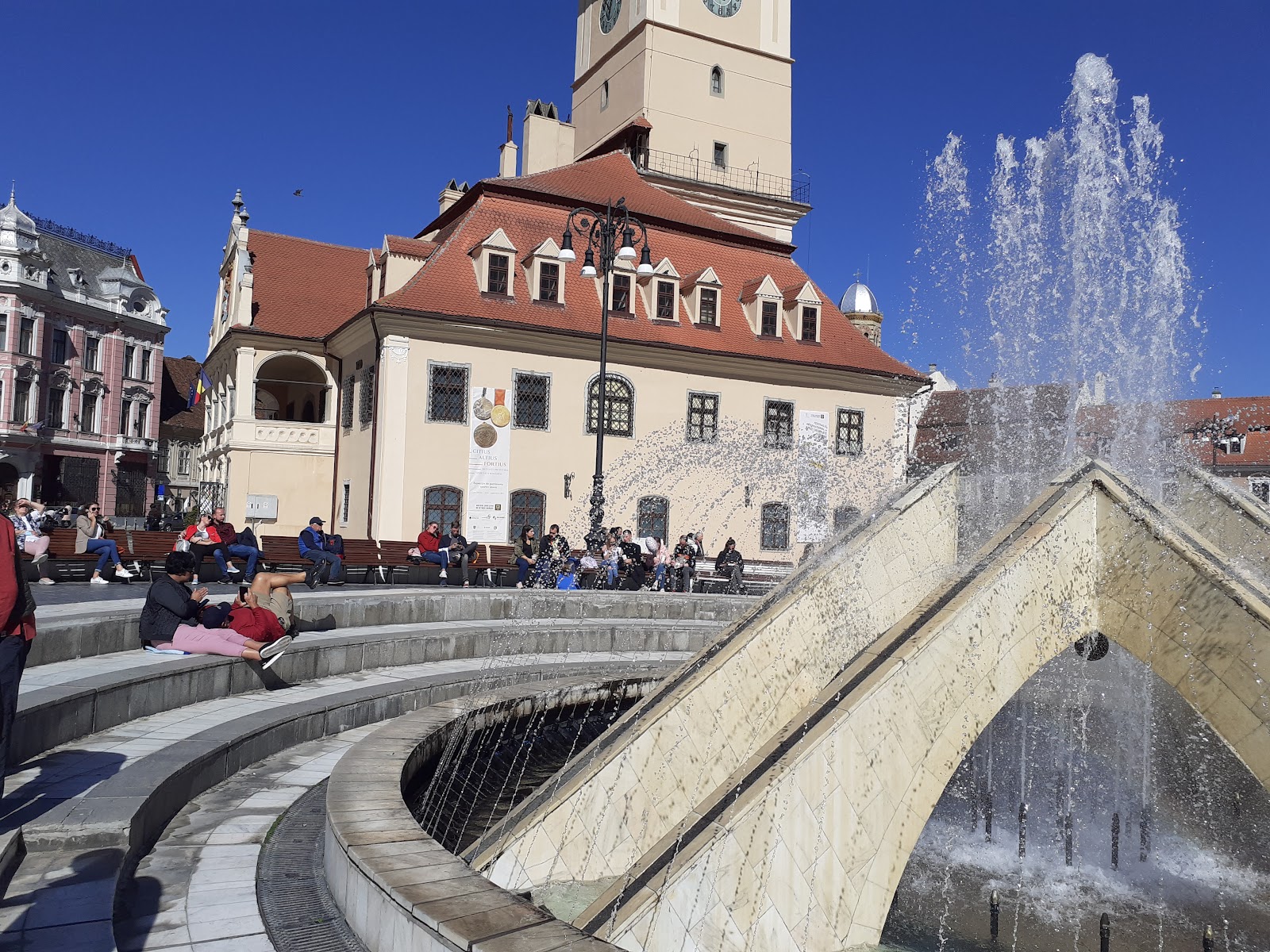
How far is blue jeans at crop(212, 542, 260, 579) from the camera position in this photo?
14422 mm

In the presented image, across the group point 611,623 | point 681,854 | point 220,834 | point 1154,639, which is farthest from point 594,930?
point 611,623

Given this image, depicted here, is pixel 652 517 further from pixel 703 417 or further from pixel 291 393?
pixel 291 393

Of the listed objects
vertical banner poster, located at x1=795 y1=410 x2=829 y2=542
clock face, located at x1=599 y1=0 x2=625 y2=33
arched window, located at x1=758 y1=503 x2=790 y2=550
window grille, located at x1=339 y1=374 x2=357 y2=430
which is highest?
clock face, located at x1=599 y1=0 x2=625 y2=33

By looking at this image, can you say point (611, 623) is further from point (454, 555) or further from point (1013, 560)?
point (1013, 560)

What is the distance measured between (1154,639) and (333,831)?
15.7ft

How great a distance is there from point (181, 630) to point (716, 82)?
35686 millimetres

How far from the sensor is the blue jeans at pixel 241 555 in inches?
568

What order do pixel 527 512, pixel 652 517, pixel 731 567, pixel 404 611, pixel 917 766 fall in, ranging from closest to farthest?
pixel 917 766, pixel 404 611, pixel 731 567, pixel 527 512, pixel 652 517

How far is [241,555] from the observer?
571 inches

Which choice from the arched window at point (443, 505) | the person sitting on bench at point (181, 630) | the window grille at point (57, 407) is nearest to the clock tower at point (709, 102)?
the arched window at point (443, 505)

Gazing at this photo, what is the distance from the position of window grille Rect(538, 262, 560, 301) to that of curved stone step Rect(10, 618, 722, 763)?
15811mm

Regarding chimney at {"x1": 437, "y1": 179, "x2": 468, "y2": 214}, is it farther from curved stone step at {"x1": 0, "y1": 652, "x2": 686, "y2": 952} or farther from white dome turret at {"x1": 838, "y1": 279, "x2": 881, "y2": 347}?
white dome turret at {"x1": 838, "y1": 279, "x2": 881, "y2": 347}

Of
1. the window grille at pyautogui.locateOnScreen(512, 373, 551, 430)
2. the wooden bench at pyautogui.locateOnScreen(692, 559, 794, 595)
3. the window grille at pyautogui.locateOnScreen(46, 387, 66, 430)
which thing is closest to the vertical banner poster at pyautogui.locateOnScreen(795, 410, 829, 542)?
the wooden bench at pyautogui.locateOnScreen(692, 559, 794, 595)

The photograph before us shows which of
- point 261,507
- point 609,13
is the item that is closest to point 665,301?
point 261,507
